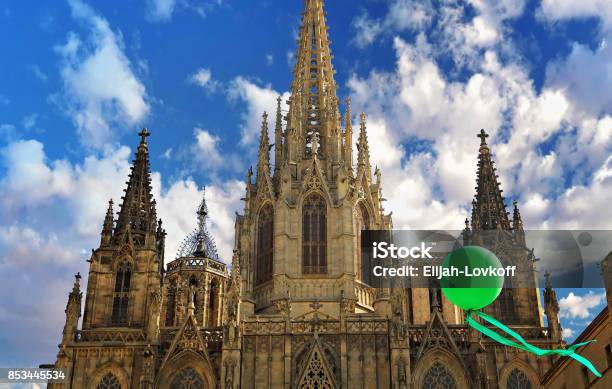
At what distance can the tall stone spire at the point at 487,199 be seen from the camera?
49.3m

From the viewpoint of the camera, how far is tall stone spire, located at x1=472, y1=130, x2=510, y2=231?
1940 inches

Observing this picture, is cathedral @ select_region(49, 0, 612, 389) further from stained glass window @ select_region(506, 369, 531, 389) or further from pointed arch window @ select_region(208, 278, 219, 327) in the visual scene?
pointed arch window @ select_region(208, 278, 219, 327)

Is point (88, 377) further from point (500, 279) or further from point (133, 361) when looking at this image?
point (500, 279)

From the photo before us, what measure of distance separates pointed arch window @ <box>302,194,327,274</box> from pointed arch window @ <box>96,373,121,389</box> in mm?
12944

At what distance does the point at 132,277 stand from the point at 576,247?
2680 centimetres

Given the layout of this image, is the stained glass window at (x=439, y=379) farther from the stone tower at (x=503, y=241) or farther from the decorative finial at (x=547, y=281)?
the decorative finial at (x=547, y=281)

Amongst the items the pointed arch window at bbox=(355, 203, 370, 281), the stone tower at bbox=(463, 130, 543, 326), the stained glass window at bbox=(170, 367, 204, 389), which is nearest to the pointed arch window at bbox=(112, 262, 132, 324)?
the stained glass window at bbox=(170, 367, 204, 389)

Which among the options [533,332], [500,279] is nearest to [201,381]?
[533,332]

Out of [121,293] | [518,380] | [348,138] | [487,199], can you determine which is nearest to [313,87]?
[348,138]

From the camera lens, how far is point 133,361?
42156 mm

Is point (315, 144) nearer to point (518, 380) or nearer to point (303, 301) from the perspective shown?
point (303, 301)

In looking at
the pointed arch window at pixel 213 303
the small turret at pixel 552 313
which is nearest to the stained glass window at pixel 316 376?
the small turret at pixel 552 313

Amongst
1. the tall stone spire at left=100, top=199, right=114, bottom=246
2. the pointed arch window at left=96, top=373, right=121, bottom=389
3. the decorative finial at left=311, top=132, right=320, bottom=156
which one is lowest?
the pointed arch window at left=96, top=373, right=121, bottom=389

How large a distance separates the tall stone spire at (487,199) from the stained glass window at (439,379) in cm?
1164
